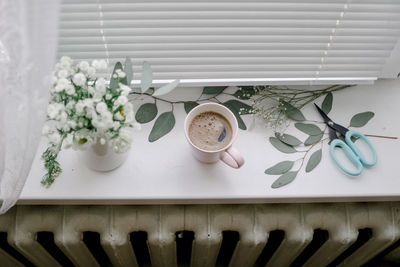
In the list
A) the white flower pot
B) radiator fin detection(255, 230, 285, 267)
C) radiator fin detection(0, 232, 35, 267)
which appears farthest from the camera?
radiator fin detection(255, 230, 285, 267)

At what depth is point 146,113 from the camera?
34.3 inches

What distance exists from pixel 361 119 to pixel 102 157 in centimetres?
56

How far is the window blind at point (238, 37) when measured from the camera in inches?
30.0

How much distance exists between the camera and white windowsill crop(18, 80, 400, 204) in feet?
2.67

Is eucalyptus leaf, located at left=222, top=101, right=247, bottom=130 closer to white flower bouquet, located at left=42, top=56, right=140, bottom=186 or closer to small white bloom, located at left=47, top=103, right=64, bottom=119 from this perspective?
white flower bouquet, located at left=42, top=56, right=140, bottom=186

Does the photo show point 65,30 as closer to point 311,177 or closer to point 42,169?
point 42,169

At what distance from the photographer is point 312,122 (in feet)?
2.91

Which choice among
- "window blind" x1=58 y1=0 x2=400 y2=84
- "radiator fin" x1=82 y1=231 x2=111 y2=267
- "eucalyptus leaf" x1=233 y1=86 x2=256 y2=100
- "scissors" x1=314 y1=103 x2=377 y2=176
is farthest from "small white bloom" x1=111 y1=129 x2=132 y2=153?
"radiator fin" x1=82 y1=231 x2=111 y2=267

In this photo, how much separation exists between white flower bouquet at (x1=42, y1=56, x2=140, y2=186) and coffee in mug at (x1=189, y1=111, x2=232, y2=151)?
157mm

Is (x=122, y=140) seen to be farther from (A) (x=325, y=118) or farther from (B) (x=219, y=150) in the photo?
(A) (x=325, y=118)

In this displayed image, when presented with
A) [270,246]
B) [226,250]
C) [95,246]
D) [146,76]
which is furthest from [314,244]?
[146,76]

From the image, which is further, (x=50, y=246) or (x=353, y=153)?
(x=50, y=246)

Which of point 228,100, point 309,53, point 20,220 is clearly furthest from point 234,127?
point 20,220

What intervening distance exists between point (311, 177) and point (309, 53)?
0.84 ft
